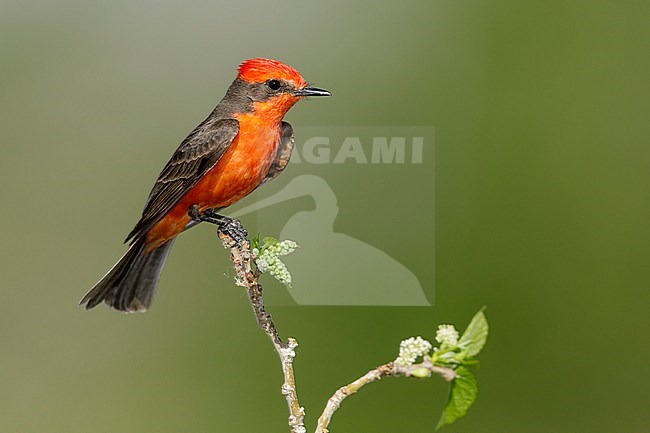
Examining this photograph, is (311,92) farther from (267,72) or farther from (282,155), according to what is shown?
(282,155)

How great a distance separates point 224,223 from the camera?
3312 mm

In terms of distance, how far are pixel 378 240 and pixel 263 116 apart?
2579mm

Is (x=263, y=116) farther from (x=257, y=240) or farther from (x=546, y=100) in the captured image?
(x=546, y=100)

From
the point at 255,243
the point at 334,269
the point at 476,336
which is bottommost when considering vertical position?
the point at 334,269

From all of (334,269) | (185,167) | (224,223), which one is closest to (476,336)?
(224,223)

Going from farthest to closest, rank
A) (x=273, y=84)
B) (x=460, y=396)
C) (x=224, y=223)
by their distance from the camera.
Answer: (x=273, y=84)
(x=224, y=223)
(x=460, y=396)

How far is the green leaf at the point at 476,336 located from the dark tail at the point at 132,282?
7.38ft

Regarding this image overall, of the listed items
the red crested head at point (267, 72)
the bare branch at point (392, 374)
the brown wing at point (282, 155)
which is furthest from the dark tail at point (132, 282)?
the bare branch at point (392, 374)

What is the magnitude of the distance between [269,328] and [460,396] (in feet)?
1.82

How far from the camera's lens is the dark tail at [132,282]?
12.2ft

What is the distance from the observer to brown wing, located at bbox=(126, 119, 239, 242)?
11.9ft

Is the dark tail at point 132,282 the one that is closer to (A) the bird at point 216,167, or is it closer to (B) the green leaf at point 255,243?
(A) the bird at point 216,167

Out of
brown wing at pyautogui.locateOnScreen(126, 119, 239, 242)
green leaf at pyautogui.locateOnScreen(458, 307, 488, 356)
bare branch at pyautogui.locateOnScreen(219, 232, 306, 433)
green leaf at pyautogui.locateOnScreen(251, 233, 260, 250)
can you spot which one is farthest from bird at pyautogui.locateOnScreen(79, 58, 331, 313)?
green leaf at pyautogui.locateOnScreen(458, 307, 488, 356)

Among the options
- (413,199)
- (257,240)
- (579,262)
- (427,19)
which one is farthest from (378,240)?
(257,240)
